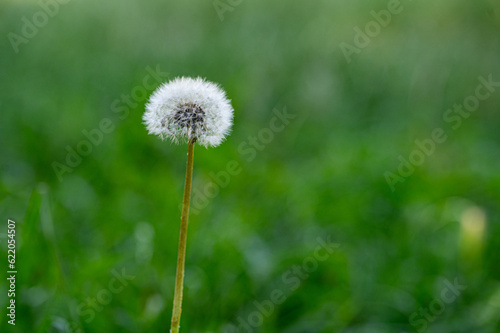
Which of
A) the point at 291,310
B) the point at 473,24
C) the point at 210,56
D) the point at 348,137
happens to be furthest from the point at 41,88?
the point at 473,24

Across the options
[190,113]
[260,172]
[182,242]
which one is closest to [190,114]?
[190,113]

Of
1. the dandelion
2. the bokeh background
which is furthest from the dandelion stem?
the bokeh background

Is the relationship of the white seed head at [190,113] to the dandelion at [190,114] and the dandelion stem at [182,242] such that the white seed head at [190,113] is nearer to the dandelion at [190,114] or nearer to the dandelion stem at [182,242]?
the dandelion at [190,114]

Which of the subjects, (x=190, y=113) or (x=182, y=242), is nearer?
(x=182, y=242)

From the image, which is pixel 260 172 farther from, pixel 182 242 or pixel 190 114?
pixel 182 242

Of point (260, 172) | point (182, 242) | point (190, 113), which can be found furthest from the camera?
point (260, 172)
